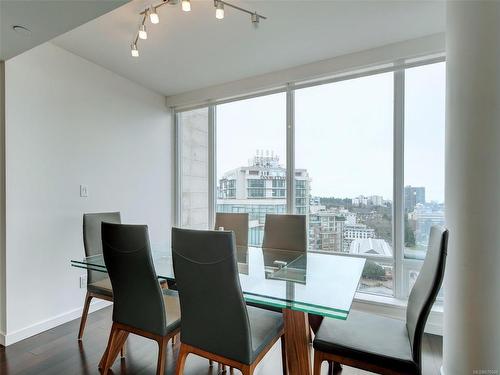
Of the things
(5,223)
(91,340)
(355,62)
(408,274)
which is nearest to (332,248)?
(408,274)

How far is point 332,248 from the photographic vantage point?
Result: 9.60ft

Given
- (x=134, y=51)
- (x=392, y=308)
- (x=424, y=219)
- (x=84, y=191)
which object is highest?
(x=134, y=51)

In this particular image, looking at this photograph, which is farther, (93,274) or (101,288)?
(93,274)

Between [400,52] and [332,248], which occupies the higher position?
[400,52]

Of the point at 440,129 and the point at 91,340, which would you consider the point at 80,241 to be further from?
the point at 440,129

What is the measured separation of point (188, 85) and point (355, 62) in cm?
199

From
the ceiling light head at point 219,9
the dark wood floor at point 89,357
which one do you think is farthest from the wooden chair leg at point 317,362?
the ceiling light head at point 219,9

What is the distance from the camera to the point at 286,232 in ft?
8.63

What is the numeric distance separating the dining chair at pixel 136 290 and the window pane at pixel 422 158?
7.13 ft

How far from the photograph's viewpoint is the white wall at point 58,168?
226 cm

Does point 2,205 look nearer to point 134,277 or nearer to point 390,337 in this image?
point 134,277

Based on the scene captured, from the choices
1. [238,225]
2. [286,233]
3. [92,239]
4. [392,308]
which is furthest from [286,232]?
[92,239]

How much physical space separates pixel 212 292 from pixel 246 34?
2.11m

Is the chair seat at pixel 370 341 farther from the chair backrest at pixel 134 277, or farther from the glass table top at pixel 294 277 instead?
the chair backrest at pixel 134 277
